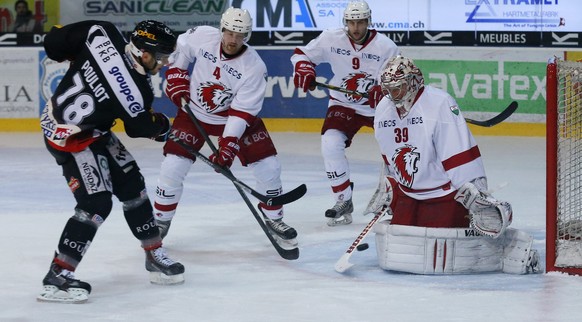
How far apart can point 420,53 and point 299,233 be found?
13.0ft

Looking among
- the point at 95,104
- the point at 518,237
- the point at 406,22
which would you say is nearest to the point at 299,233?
the point at 518,237

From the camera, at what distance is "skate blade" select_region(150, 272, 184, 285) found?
4621mm

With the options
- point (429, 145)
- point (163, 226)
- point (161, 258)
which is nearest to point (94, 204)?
point (161, 258)

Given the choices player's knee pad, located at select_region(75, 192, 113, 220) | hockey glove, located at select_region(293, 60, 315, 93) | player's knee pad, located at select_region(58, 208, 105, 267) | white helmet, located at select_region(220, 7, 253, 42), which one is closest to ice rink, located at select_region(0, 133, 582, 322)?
player's knee pad, located at select_region(58, 208, 105, 267)

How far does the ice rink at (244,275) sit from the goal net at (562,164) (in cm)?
11

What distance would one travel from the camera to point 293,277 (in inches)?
188

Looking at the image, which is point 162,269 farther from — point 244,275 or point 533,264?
point 533,264

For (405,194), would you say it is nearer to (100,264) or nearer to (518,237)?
(518,237)

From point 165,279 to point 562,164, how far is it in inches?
61.6

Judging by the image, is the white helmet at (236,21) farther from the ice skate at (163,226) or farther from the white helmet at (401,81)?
the ice skate at (163,226)

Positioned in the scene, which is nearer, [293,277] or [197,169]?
[293,277]

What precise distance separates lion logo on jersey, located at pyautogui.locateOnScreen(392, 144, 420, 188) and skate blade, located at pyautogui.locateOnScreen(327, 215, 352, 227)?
124cm

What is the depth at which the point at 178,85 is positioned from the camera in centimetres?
549

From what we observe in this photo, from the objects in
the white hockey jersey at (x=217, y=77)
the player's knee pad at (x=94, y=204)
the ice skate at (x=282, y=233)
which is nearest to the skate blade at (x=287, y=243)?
the ice skate at (x=282, y=233)
